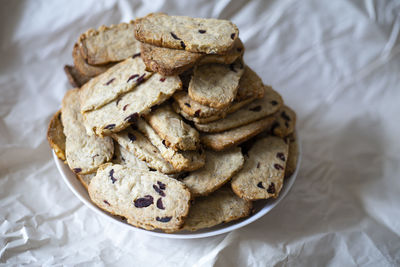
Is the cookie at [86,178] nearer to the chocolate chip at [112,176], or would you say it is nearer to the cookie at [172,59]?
the chocolate chip at [112,176]

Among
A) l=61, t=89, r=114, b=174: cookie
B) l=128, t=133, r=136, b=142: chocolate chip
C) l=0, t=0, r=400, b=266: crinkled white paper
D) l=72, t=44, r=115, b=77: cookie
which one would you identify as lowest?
l=0, t=0, r=400, b=266: crinkled white paper

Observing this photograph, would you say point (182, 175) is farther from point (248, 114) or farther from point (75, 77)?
point (75, 77)

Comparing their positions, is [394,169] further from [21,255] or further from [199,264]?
[21,255]

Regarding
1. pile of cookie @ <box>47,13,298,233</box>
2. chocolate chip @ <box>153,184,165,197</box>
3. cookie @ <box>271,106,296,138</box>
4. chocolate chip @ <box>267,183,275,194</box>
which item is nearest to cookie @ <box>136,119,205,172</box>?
pile of cookie @ <box>47,13,298,233</box>

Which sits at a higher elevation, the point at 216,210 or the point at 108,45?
the point at 108,45

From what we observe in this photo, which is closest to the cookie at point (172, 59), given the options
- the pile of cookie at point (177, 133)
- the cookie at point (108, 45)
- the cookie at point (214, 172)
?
the pile of cookie at point (177, 133)

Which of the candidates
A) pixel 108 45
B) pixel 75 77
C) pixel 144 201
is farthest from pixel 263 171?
pixel 75 77

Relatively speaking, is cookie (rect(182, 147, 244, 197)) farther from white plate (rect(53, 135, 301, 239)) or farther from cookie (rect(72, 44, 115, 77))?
cookie (rect(72, 44, 115, 77))
